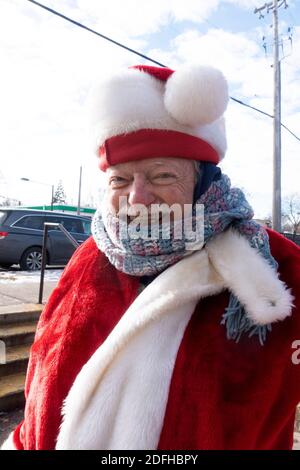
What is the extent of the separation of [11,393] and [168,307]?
2.46 m

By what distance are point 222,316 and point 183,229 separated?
275mm

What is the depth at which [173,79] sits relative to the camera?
1235 millimetres

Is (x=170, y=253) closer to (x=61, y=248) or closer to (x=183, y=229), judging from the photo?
(x=183, y=229)

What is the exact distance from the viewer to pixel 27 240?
779 centimetres

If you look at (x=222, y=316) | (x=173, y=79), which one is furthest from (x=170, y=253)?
(x=173, y=79)

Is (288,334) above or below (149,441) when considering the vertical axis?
above

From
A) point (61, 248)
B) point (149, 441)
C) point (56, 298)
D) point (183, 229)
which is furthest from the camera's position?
point (61, 248)

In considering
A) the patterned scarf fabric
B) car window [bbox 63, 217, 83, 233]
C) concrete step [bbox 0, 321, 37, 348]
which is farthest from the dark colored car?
the patterned scarf fabric

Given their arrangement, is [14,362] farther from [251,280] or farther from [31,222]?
[31,222]

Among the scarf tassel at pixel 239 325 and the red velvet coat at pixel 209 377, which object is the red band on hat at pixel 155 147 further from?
the scarf tassel at pixel 239 325

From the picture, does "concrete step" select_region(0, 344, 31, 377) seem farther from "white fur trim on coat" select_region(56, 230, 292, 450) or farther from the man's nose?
the man's nose

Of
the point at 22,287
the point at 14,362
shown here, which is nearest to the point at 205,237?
the point at 14,362

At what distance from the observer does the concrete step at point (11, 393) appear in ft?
9.45

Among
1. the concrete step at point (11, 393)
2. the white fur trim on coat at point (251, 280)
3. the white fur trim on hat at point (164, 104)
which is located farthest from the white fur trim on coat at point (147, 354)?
the concrete step at point (11, 393)
